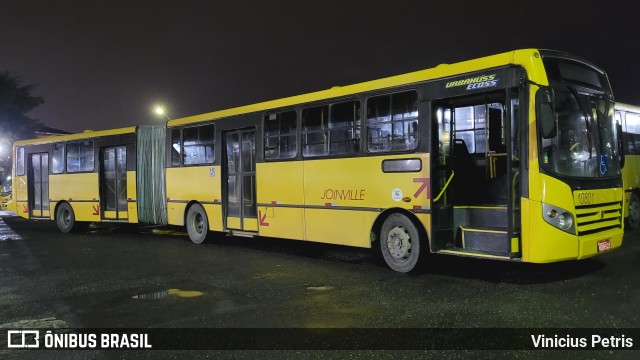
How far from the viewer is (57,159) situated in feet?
55.0

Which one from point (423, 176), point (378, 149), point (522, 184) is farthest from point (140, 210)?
point (522, 184)

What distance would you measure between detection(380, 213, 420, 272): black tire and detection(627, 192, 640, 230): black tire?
7.69 meters

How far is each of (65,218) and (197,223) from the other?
629 centimetres

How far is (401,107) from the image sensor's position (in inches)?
326

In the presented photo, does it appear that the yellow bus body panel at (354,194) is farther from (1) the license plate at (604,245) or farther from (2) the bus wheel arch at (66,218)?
(2) the bus wheel arch at (66,218)

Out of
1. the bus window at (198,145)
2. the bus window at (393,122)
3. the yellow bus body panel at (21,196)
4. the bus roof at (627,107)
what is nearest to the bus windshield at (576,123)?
the bus window at (393,122)

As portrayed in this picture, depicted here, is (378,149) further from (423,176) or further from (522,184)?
(522,184)

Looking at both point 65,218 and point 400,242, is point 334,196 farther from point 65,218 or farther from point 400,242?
point 65,218

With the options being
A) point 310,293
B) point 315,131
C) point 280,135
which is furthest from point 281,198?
point 310,293

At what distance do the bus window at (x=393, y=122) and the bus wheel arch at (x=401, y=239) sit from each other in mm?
1122

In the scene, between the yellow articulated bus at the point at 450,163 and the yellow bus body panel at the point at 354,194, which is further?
the yellow bus body panel at the point at 354,194

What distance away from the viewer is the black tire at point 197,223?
12633 mm

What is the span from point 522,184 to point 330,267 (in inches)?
145

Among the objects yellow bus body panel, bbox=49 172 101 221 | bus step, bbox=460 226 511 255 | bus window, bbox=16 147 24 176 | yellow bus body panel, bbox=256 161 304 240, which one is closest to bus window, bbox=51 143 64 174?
yellow bus body panel, bbox=49 172 101 221
